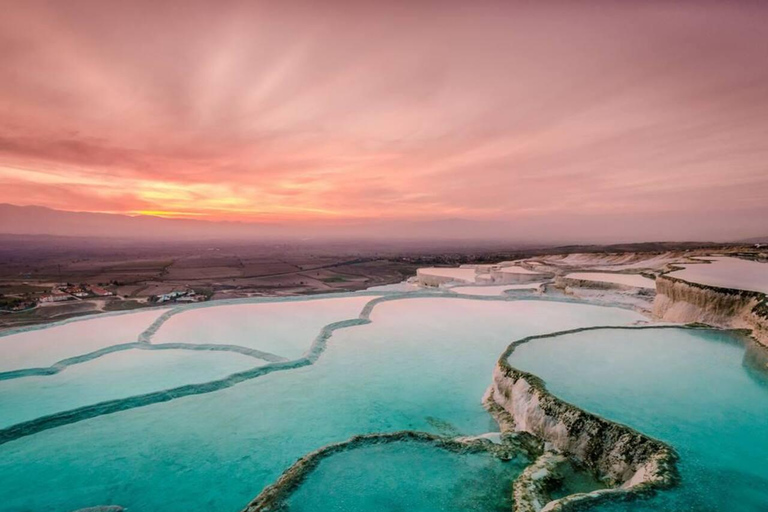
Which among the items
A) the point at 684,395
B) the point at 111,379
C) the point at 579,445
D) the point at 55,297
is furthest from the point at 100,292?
the point at 684,395

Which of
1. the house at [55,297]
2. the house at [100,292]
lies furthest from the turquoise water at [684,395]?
the house at [100,292]

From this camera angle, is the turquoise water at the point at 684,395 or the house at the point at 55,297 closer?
the turquoise water at the point at 684,395

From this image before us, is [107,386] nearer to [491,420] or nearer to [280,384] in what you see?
[280,384]

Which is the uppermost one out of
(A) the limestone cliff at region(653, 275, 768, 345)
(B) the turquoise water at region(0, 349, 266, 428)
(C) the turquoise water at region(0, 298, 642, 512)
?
(A) the limestone cliff at region(653, 275, 768, 345)

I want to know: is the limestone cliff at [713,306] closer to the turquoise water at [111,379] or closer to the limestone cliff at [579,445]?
the limestone cliff at [579,445]

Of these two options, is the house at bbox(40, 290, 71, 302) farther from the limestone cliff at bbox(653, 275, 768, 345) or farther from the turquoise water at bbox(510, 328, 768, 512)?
the limestone cliff at bbox(653, 275, 768, 345)

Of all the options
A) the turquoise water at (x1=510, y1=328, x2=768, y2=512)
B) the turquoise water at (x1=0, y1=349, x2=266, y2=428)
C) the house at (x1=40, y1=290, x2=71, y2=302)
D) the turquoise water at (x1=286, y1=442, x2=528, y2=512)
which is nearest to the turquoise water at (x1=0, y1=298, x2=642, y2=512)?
the turquoise water at (x1=0, y1=349, x2=266, y2=428)

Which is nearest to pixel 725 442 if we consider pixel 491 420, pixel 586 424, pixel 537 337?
pixel 586 424
